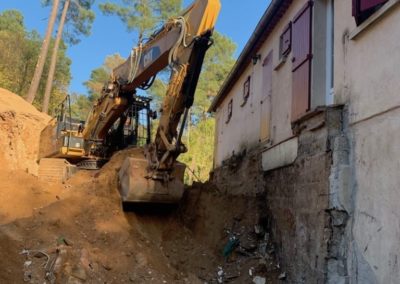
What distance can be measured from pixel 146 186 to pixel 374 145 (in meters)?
5.02

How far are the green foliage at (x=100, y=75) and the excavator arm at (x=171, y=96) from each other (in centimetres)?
3140

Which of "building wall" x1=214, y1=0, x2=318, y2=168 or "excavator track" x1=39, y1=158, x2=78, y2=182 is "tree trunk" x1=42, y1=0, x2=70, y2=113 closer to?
"building wall" x1=214, y1=0, x2=318, y2=168

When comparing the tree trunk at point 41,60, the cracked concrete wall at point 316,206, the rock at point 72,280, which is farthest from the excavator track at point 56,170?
the tree trunk at point 41,60

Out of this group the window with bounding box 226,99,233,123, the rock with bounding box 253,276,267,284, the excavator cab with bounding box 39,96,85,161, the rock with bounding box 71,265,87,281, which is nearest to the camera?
the rock with bounding box 71,265,87,281

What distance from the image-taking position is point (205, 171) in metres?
32.2

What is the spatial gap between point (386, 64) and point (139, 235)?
5.92 m

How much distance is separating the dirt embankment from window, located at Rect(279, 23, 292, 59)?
Answer: 342cm

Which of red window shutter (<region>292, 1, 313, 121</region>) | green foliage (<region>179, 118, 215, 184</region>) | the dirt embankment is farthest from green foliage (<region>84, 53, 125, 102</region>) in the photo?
red window shutter (<region>292, 1, 313, 121</region>)

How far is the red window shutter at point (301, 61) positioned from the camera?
7.34m

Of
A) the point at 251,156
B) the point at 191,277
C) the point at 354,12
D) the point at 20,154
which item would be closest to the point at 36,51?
the point at 20,154

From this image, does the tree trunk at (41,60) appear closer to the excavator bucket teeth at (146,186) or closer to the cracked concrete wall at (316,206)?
the excavator bucket teeth at (146,186)

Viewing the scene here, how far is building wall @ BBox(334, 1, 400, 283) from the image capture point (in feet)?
15.5

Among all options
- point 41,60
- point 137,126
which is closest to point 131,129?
Result: point 137,126

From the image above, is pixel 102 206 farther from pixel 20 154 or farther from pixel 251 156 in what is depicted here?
pixel 20 154
